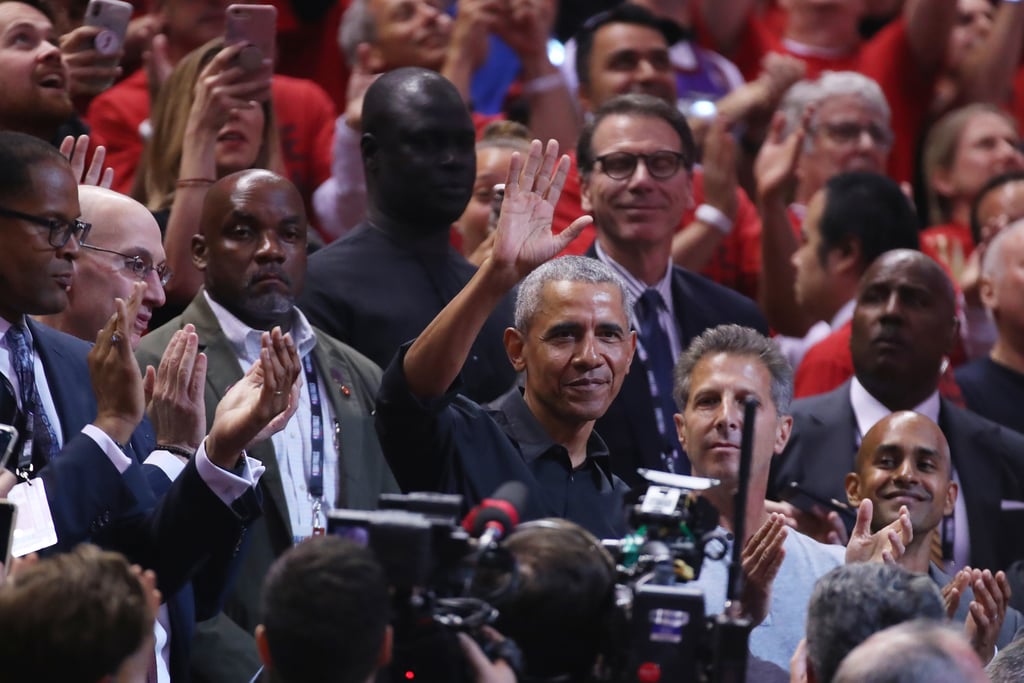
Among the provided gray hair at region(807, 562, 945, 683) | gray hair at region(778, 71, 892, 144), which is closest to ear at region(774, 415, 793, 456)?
gray hair at region(807, 562, 945, 683)

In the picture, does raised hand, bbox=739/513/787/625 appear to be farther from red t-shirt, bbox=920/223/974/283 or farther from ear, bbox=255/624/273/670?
red t-shirt, bbox=920/223/974/283

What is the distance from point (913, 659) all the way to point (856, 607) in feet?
1.41

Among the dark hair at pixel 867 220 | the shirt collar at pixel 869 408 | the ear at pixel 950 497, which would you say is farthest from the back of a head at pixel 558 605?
the dark hair at pixel 867 220

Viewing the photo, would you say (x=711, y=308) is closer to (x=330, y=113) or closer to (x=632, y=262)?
(x=632, y=262)

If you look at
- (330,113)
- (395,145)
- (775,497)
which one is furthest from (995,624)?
(330,113)

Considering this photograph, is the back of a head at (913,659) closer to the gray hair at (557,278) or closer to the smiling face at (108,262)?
the gray hair at (557,278)

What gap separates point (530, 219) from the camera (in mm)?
4441

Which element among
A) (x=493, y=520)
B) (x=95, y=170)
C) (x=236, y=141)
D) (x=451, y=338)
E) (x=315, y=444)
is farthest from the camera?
(x=236, y=141)

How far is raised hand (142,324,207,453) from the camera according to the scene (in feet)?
14.4

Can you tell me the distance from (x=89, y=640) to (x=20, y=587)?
138mm

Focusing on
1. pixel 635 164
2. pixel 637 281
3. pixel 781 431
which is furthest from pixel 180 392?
pixel 635 164

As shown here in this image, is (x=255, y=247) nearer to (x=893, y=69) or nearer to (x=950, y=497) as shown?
(x=950, y=497)

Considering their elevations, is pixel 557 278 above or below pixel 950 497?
above

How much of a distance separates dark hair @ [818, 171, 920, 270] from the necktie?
1214 millimetres
